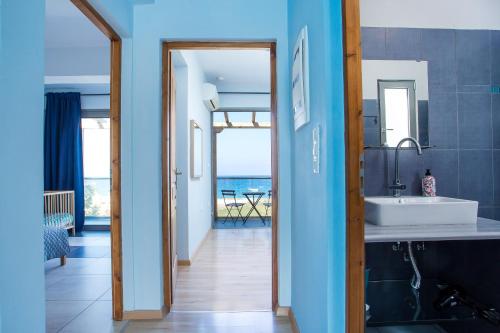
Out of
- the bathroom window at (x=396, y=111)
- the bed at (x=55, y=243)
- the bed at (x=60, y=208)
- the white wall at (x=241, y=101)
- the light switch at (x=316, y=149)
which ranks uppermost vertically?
the white wall at (x=241, y=101)

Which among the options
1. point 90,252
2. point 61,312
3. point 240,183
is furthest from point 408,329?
point 240,183

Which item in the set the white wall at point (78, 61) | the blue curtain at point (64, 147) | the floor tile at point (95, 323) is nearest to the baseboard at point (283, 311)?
the floor tile at point (95, 323)

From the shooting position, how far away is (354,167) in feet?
3.73

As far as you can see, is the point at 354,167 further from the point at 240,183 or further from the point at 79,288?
the point at 240,183

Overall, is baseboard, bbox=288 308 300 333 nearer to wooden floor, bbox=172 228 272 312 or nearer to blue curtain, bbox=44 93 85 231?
wooden floor, bbox=172 228 272 312

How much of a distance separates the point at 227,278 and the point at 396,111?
2.18 meters

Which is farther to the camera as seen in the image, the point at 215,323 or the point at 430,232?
the point at 215,323

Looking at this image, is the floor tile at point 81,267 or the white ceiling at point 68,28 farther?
the floor tile at point 81,267

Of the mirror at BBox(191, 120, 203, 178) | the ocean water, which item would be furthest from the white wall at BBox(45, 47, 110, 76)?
the ocean water

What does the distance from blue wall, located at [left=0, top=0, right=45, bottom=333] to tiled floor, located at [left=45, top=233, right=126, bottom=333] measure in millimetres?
1042

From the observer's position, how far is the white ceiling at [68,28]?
119 inches

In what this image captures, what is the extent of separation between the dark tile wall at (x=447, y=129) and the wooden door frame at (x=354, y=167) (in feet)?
2.90

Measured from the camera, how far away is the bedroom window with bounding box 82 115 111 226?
19.2 feet

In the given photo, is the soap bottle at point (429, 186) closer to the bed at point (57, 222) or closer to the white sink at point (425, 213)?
the white sink at point (425, 213)
